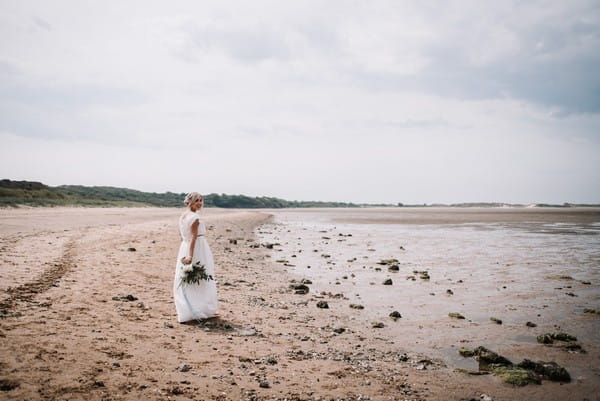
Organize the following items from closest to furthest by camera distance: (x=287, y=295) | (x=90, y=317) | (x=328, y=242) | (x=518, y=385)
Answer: (x=518, y=385) → (x=90, y=317) → (x=287, y=295) → (x=328, y=242)

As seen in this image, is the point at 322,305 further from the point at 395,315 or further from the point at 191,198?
the point at 191,198

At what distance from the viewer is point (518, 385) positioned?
6.50 m

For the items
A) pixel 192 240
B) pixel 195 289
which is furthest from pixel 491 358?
pixel 192 240

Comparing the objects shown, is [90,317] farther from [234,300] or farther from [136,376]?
[234,300]

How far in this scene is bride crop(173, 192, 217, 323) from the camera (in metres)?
8.95

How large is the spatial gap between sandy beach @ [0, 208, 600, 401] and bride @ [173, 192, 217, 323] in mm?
480

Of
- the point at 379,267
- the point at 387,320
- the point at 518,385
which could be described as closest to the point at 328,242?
the point at 379,267

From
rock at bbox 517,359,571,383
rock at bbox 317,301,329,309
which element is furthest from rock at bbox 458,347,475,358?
rock at bbox 317,301,329,309

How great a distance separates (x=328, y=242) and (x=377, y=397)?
24.6 metres

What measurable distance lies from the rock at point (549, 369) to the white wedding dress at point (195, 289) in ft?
23.5

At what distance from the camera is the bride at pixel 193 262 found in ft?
29.3

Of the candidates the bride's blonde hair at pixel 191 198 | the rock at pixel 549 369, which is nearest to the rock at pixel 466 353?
the rock at pixel 549 369

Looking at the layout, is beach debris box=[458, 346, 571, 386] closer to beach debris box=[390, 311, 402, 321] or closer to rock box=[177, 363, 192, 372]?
beach debris box=[390, 311, 402, 321]

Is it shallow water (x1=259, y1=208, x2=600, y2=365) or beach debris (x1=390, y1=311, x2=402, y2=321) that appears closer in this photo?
shallow water (x1=259, y1=208, x2=600, y2=365)
